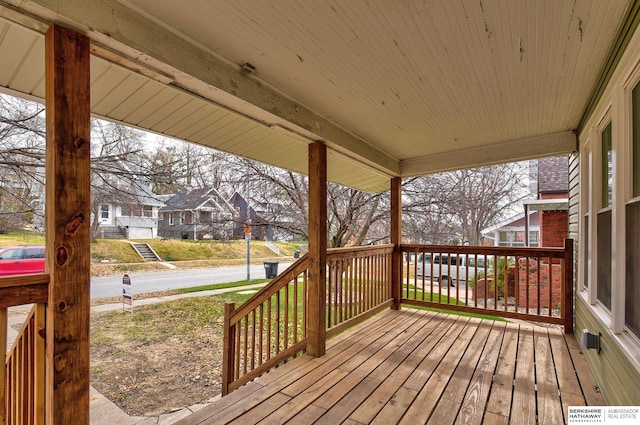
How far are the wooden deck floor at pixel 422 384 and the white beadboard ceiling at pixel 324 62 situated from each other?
6.79ft

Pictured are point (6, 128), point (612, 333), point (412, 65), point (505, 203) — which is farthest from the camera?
point (505, 203)

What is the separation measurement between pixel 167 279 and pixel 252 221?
5.32m

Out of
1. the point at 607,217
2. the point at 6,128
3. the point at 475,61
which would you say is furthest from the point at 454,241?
the point at 6,128

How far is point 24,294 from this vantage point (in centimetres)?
121

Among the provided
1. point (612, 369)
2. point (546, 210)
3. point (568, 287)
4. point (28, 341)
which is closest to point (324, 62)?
point (28, 341)

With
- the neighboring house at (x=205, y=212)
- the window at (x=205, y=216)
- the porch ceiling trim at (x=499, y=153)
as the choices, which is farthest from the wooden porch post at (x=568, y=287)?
the window at (x=205, y=216)

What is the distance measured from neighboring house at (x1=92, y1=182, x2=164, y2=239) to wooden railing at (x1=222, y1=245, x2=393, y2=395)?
3.74m

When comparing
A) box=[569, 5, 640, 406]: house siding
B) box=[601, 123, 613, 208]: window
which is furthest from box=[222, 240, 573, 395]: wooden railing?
box=[601, 123, 613, 208]: window

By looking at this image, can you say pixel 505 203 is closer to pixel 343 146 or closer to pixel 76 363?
pixel 343 146

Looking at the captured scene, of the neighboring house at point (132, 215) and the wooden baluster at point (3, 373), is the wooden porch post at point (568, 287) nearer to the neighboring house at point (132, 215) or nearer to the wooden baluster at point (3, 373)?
the wooden baluster at point (3, 373)

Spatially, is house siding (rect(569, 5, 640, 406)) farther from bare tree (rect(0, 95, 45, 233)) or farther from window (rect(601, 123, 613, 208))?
bare tree (rect(0, 95, 45, 233))

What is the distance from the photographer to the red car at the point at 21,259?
544 cm

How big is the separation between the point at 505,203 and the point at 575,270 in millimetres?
7846

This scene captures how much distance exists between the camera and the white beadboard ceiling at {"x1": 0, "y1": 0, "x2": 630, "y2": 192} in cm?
145
